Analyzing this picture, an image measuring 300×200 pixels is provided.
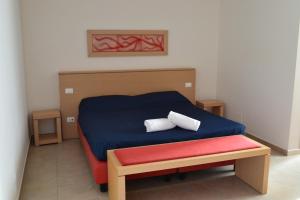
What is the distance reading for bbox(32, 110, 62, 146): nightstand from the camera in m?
3.75

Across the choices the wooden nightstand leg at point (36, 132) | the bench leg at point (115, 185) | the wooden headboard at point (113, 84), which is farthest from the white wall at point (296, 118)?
the wooden nightstand leg at point (36, 132)

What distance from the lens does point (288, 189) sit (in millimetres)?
2678

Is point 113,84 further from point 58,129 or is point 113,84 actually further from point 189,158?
point 189,158

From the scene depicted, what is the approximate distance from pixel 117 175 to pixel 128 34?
255 cm

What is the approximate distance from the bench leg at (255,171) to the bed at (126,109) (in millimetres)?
175

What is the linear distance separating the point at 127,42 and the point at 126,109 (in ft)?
3.39

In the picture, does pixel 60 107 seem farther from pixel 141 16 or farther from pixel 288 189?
pixel 288 189

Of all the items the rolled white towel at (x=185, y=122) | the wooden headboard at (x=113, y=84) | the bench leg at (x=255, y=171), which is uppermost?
the wooden headboard at (x=113, y=84)

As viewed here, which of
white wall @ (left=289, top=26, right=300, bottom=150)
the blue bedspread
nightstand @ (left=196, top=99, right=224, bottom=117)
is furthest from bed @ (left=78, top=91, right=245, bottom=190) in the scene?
white wall @ (left=289, top=26, right=300, bottom=150)

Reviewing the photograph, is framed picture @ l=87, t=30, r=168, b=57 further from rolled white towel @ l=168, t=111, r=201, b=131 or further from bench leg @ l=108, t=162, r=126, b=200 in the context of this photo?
bench leg @ l=108, t=162, r=126, b=200

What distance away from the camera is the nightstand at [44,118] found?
3752 mm

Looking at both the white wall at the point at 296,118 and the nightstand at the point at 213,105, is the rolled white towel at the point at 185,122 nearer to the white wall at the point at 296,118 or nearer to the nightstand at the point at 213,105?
the white wall at the point at 296,118

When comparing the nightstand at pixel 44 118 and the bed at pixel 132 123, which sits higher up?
the bed at pixel 132 123

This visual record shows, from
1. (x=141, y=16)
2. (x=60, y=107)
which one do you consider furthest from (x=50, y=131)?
(x=141, y=16)
